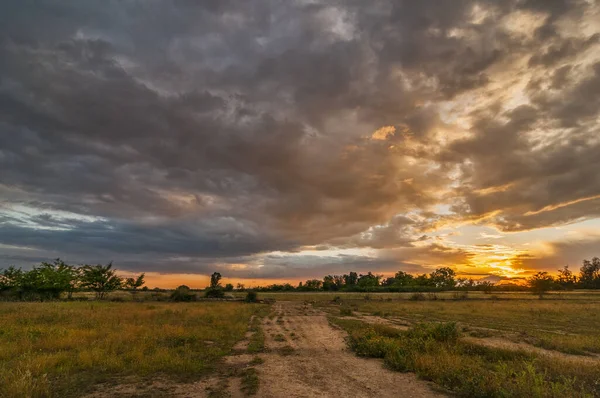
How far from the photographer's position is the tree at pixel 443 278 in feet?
618

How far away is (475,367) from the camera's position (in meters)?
14.3

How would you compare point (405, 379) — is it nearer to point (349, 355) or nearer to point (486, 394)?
point (486, 394)

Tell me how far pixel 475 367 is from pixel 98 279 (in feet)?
304

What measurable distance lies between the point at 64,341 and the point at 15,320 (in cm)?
1391

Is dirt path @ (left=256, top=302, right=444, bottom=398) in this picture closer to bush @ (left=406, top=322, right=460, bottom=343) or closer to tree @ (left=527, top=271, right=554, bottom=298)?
bush @ (left=406, top=322, right=460, bottom=343)

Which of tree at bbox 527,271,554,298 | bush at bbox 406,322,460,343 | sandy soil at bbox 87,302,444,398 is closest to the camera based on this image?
sandy soil at bbox 87,302,444,398

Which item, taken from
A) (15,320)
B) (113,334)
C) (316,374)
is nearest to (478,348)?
(316,374)

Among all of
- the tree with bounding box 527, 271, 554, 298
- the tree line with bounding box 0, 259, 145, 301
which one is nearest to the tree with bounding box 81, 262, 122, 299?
the tree line with bounding box 0, 259, 145, 301

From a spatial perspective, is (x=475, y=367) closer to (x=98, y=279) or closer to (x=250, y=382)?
(x=250, y=382)

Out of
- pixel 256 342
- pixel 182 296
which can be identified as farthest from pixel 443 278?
pixel 256 342

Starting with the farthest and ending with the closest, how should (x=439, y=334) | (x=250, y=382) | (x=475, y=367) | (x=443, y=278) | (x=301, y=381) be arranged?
(x=443, y=278) → (x=439, y=334) → (x=475, y=367) → (x=301, y=381) → (x=250, y=382)

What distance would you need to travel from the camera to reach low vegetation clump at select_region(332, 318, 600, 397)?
11.1 m

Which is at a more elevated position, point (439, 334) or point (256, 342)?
point (439, 334)

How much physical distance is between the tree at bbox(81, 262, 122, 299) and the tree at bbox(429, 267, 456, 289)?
162936 millimetres
